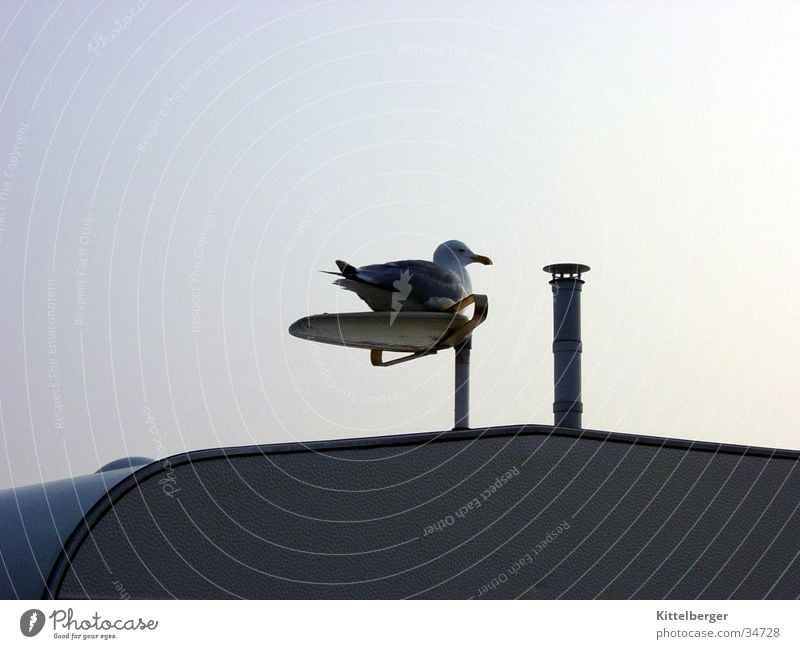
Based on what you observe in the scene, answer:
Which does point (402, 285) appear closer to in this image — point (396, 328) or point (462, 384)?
point (396, 328)

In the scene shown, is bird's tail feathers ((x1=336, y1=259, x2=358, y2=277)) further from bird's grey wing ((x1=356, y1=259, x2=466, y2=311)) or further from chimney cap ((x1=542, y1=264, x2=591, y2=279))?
chimney cap ((x1=542, y1=264, x2=591, y2=279))

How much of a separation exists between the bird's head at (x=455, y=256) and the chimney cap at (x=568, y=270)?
8.41ft

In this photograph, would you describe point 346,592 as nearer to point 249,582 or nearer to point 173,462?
point 249,582

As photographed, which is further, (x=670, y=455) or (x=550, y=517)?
(x=670, y=455)

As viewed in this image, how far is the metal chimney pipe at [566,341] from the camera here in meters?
9.14

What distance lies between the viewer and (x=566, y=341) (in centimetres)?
922

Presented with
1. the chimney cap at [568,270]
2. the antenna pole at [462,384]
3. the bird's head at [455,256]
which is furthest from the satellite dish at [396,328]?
the chimney cap at [568,270]

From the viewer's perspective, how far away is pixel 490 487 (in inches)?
205

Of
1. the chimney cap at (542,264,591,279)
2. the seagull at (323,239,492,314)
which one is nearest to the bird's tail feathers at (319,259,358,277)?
the seagull at (323,239,492,314)

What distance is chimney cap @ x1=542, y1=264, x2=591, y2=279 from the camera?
9086 millimetres

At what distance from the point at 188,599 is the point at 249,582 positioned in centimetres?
30
